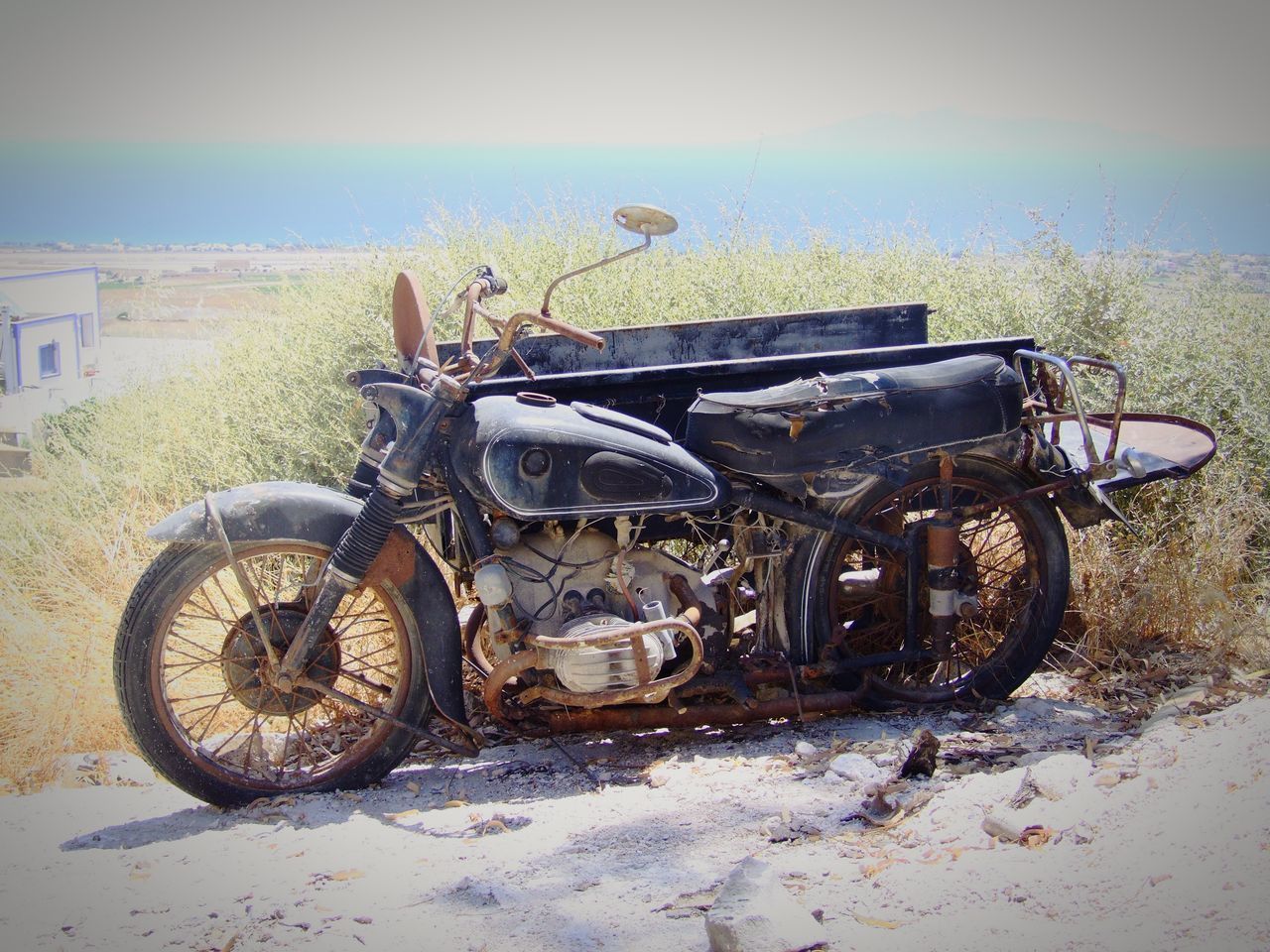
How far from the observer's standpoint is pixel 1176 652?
463cm

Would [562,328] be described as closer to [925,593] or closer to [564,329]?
[564,329]

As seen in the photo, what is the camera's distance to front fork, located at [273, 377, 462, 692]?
345 cm

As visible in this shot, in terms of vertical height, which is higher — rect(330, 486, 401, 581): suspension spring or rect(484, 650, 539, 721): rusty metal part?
rect(330, 486, 401, 581): suspension spring

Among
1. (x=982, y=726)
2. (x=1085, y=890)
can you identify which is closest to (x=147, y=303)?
(x=982, y=726)

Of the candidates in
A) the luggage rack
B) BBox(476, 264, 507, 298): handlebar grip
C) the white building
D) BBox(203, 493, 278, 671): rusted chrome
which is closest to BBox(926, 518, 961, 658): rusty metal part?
the luggage rack

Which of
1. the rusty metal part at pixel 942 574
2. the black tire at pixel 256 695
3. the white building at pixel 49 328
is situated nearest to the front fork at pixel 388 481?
the black tire at pixel 256 695

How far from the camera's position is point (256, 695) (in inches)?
143

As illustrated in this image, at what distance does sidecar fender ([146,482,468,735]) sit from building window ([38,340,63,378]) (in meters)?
5.31

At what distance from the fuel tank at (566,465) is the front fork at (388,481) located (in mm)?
131

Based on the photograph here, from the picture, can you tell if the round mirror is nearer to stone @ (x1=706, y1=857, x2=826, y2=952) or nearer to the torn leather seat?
the torn leather seat

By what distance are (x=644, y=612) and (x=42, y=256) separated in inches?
Result: 314

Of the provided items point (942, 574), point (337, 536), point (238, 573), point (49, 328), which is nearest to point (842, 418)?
point (942, 574)

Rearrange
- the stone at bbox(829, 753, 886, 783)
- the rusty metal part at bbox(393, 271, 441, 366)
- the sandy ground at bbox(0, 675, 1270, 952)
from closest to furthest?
the sandy ground at bbox(0, 675, 1270, 952) → the stone at bbox(829, 753, 886, 783) → the rusty metal part at bbox(393, 271, 441, 366)

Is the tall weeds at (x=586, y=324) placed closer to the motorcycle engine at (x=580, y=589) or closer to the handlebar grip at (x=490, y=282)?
the motorcycle engine at (x=580, y=589)
